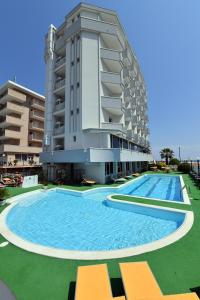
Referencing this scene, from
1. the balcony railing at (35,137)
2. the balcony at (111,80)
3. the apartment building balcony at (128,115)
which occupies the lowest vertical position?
the balcony railing at (35,137)

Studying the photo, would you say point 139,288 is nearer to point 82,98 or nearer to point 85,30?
point 82,98

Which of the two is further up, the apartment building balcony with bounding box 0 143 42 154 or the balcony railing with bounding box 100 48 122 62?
the balcony railing with bounding box 100 48 122 62

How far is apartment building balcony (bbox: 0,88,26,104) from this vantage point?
3858 cm

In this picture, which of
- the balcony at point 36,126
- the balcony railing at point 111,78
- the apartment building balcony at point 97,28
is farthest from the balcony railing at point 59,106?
the balcony at point 36,126

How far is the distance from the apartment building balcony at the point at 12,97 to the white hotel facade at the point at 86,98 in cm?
1321

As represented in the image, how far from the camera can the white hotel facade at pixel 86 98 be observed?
83.5 ft

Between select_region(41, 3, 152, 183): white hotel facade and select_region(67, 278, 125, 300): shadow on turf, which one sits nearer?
select_region(67, 278, 125, 300): shadow on turf

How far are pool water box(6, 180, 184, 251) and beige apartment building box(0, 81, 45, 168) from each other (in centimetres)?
2658

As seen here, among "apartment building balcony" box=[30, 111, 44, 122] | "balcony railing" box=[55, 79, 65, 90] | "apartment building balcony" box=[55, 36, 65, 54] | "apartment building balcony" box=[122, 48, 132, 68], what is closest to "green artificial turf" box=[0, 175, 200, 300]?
"balcony railing" box=[55, 79, 65, 90]

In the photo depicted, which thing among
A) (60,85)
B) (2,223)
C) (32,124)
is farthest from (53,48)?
(2,223)

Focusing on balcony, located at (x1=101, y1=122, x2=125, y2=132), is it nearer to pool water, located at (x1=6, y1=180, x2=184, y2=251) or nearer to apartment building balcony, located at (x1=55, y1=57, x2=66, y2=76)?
apartment building balcony, located at (x1=55, y1=57, x2=66, y2=76)

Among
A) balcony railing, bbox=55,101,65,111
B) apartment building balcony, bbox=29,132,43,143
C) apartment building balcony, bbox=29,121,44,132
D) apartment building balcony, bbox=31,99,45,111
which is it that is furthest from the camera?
apartment building balcony, bbox=31,99,45,111

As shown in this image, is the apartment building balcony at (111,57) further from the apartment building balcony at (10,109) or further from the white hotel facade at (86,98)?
the apartment building balcony at (10,109)

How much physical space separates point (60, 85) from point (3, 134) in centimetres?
1909
